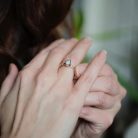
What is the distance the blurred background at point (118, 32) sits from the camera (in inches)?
74.8

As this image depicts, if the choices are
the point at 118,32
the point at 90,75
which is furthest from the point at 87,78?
the point at 118,32

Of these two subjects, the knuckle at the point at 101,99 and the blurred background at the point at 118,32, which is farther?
the blurred background at the point at 118,32

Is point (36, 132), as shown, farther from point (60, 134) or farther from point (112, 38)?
point (112, 38)

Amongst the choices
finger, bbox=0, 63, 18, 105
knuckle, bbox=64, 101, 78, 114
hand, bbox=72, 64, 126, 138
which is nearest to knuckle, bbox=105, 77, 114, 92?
hand, bbox=72, 64, 126, 138

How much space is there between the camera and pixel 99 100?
82 cm

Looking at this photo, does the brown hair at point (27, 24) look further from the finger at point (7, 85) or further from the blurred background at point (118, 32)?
the blurred background at point (118, 32)

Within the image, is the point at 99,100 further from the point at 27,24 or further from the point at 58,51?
the point at 27,24

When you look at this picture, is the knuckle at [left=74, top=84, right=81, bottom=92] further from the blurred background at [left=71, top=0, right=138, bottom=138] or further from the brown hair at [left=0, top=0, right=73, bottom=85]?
the blurred background at [left=71, top=0, right=138, bottom=138]

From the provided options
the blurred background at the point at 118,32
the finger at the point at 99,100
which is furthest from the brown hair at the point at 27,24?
the blurred background at the point at 118,32

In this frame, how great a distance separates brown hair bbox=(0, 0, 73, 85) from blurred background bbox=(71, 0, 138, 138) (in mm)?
763

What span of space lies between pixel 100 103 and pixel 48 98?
0.13 metres

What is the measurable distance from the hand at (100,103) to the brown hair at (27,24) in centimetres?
27

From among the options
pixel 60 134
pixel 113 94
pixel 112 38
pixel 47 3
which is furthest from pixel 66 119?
pixel 112 38

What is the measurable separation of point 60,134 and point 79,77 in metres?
0.13
